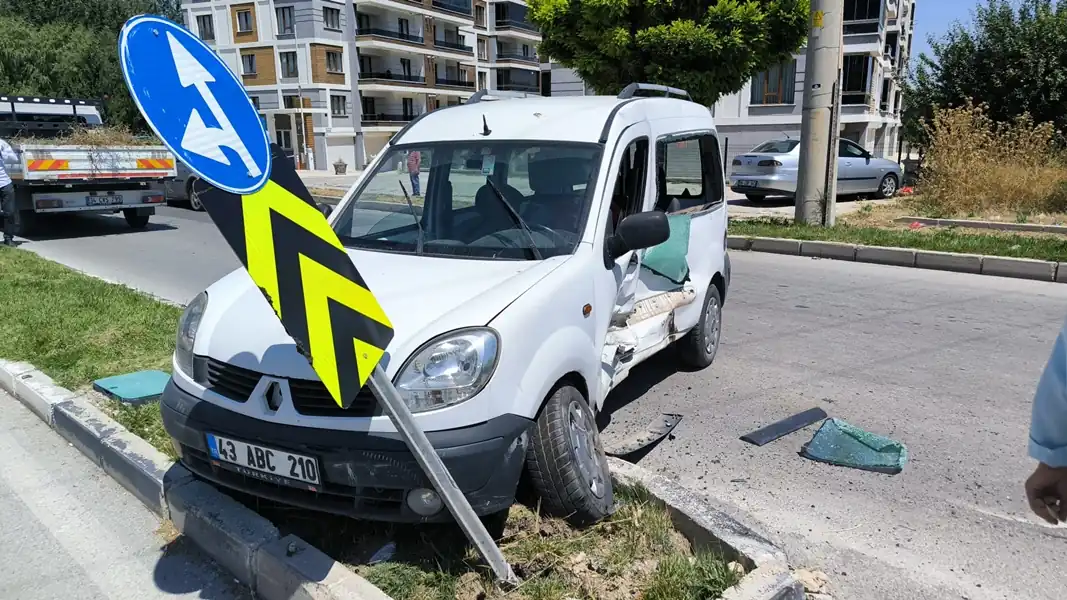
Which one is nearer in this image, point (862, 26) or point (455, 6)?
point (862, 26)

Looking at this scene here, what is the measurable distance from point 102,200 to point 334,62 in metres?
43.7

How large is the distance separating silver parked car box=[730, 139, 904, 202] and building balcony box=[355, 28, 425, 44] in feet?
146

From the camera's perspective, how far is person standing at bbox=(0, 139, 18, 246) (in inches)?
448

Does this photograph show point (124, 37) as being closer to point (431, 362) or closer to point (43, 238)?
point (431, 362)

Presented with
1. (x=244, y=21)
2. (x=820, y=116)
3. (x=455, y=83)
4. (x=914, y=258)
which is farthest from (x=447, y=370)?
(x=455, y=83)

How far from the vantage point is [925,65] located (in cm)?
2125

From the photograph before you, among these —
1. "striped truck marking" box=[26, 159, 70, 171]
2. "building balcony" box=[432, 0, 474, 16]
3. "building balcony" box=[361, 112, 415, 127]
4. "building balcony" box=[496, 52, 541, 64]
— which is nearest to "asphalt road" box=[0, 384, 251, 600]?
"striped truck marking" box=[26, 159, 70, 171]

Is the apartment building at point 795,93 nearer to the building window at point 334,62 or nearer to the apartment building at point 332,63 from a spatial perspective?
the apartment building at point 332,63

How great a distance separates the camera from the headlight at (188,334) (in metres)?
3.16

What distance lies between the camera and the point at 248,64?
5356 centimetres

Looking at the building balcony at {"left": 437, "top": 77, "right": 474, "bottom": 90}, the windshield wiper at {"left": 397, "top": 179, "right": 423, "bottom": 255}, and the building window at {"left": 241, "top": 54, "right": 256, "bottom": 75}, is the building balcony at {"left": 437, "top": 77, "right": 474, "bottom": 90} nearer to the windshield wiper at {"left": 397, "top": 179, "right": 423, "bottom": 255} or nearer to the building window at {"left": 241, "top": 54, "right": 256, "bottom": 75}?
the building window at {"left": 241, "top": 54, "right": 256, "bottom": 75}

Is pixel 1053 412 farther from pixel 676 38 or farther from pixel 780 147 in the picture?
pixel 780 147

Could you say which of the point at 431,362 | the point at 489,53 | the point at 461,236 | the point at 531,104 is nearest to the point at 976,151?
the point at 531,104

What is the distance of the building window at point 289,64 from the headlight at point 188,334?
53.2 metres
